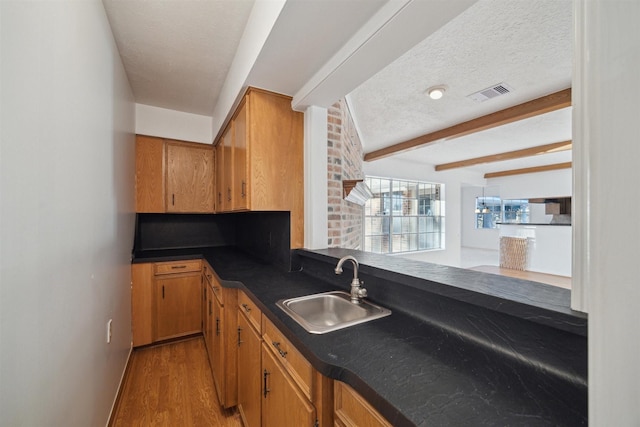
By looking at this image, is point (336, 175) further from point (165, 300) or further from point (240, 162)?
point (165, 300)

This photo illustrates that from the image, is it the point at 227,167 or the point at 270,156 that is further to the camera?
the point at 227,167

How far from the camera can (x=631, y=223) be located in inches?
11.6

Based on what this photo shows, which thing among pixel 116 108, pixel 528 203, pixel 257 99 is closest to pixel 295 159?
pixel 257 99

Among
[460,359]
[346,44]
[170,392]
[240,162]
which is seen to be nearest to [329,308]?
[460,359]

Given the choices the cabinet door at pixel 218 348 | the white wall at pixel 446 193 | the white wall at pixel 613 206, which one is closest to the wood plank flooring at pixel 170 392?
the cabinet door at pixel 218 348

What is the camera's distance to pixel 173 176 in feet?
9.96

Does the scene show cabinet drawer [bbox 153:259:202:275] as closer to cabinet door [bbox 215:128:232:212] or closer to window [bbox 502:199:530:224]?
cabinet door [bbox 215:128:232:212]

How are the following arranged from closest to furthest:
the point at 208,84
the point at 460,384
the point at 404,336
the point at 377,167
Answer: the point at 460,384
the point at 404,336
the point at 208,84
the point at 377,167

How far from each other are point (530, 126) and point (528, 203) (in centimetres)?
541

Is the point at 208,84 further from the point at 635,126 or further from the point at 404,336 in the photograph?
the point at 635,126

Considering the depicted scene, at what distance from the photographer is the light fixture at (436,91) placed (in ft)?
8.28

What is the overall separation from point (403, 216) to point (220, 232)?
4.01 m

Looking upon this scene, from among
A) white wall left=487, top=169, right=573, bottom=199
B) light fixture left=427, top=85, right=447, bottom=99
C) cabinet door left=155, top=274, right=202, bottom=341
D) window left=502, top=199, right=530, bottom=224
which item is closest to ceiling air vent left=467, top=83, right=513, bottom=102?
light fixture left=427, top=85, right=447, bottom=99

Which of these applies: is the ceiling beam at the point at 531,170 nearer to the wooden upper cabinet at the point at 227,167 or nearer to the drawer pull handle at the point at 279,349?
the wooden upper cabinet at the point at 227,167
